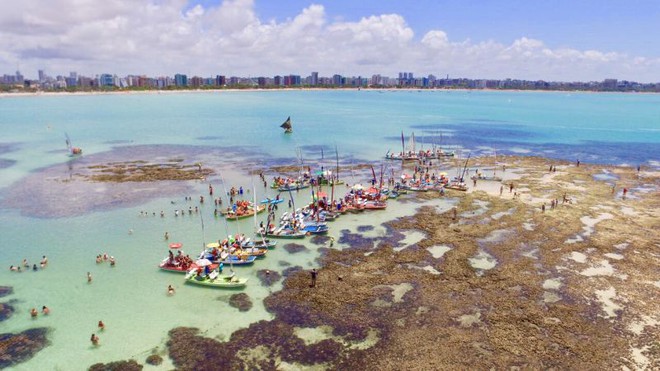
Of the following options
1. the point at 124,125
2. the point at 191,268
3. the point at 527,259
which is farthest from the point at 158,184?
the point at 124,125

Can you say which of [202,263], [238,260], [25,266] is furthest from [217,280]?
[25,266]

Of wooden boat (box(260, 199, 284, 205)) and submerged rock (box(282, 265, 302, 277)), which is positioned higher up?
wooden boat (box(260, 199, 284, 205))

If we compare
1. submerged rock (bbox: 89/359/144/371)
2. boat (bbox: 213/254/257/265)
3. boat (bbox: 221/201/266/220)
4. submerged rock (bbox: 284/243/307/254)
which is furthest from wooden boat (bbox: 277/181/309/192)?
submerged rock (bbox: 89/359/144/371)

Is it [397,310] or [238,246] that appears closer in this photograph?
[397,310]

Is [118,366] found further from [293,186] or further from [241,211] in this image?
[293,186]

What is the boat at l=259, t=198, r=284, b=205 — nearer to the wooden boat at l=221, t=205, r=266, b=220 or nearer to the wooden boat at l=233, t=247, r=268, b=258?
the wooden boat at l=221, t=205, r=266, b=220

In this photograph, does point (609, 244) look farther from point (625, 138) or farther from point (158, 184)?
point (625, 138)
